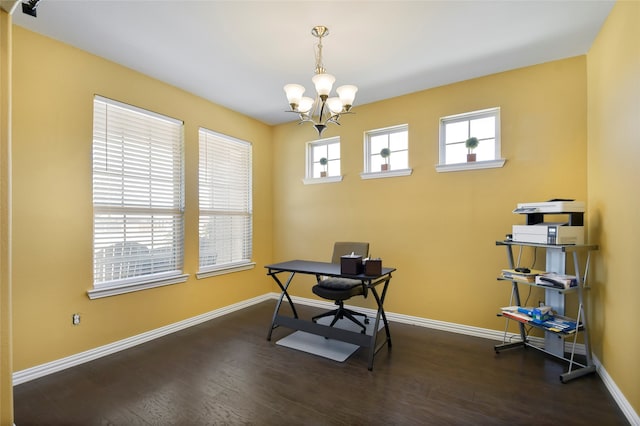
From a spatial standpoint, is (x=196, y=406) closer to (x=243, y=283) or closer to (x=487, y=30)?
(x=243, y=283)

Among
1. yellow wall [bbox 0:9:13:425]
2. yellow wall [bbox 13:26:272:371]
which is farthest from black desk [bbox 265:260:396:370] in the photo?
yellow wall [bbox 0:9:13:425]

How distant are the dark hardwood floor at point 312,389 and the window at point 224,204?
130cm

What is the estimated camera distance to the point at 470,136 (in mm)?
3400

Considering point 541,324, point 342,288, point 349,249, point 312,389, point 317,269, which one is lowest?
point 312,389

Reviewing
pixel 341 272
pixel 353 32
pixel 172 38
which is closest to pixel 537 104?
pixel 353 32

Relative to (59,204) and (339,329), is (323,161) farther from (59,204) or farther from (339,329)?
(59,204)

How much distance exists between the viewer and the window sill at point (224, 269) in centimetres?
377

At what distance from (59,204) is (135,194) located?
64 cm

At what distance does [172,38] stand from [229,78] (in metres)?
0.77

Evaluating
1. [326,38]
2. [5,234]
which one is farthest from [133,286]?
[326,38]

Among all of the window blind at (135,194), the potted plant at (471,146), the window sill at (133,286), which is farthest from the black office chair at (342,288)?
the window blind at (135,194)

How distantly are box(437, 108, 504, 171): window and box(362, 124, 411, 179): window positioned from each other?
0.45 m

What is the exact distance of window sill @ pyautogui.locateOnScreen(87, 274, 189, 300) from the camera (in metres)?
2.78

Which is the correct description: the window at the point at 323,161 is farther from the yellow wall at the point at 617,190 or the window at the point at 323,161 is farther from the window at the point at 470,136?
the yellow wall at the point at 617,190
